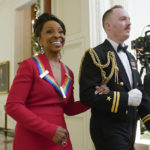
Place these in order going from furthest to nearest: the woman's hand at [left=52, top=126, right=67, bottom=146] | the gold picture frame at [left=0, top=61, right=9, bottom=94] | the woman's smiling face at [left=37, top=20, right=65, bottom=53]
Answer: the gold picture frame at [left=0, top=61, right=9, bottom=94] < the woman's smiling face at [left=37, top=20, right=65, bottom=53] < the woman's hand at [left=52, top=126, right=67, bottom=146]

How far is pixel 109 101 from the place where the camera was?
4.58ft

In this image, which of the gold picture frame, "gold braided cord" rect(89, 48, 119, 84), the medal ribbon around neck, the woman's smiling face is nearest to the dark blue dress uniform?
"gold braided cord" rect(89, 48, 119, 84)

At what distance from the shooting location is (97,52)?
157 centimetres

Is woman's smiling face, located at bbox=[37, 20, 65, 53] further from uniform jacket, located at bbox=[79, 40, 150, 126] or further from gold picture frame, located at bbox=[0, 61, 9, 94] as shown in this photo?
gold picture frame, located at bbox=[0, 61, 9, 94]

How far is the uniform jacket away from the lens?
1.40m

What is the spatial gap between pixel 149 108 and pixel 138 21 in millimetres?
2181

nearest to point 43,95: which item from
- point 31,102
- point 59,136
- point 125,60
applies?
point 31,102

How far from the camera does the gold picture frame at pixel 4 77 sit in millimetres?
6914

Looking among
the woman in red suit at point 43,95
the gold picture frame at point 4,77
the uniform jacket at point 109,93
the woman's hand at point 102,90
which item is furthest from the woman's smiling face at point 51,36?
the gold picture frame at point 4,77

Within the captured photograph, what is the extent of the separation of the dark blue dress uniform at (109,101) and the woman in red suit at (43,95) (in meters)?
0.08

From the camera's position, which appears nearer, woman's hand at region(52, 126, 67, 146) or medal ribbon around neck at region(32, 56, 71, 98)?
woman's hand at region(52, 126, 67, 146)

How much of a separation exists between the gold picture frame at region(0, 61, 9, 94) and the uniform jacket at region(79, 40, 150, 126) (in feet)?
18.7

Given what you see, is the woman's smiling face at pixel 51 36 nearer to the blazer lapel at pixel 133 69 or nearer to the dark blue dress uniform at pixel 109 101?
the dark blue dress uniform at pixel 109 101

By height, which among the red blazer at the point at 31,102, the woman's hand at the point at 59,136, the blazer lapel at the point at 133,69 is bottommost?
the woman's hand at the point at 59,136
